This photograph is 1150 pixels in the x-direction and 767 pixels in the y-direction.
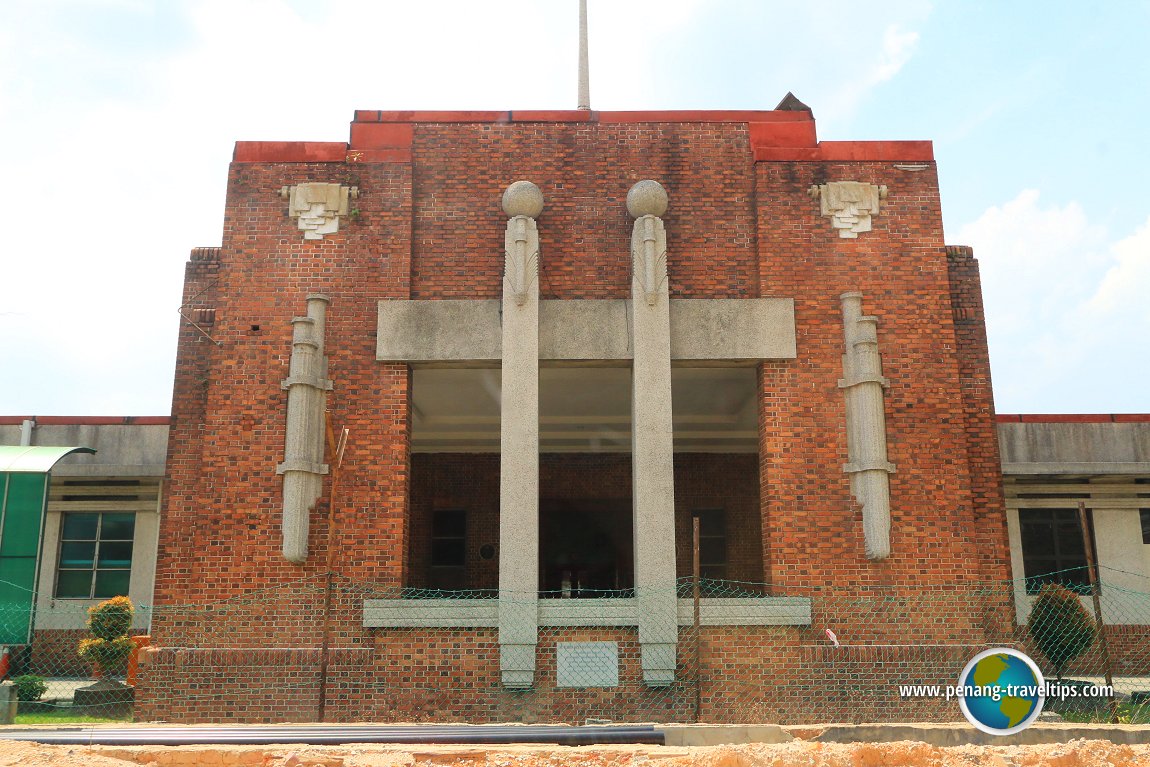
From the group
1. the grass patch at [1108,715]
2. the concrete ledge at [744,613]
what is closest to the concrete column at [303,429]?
the concrete ledge at [744,613]

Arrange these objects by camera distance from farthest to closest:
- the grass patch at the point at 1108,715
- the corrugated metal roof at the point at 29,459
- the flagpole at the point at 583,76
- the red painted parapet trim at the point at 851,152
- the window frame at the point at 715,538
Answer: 1. the window frame at the point at 715,538
2. the flagpole at the point at 583,76
3. the corrugated metal roof at the point at 29,459
4. the red painted parapet trim at the point at 851,152
5. the grass patch at the point at 1108,715

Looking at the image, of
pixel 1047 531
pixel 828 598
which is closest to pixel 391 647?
pixel 828 598

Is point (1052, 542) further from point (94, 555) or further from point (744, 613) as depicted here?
point (94, 555)

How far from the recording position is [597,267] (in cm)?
1351

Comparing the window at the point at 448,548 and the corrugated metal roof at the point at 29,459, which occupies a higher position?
the corrugated metal roof at the point at 29,459

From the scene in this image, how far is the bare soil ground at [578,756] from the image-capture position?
766cm

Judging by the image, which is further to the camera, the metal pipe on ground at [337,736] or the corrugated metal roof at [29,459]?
the corrugated metal roof at [29,459]

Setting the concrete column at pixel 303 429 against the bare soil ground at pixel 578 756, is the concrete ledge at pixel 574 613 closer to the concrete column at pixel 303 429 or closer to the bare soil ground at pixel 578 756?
the concrete column at pixel 303 429

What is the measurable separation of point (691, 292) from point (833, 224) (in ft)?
7.26

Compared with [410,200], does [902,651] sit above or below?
below

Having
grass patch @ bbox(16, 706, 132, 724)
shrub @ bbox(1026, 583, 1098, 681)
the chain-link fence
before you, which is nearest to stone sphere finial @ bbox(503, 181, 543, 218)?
the chain-link fence

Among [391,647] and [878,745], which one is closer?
[878,745]

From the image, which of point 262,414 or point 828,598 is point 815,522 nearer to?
point 828,598

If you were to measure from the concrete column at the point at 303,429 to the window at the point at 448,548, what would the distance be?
950cm
